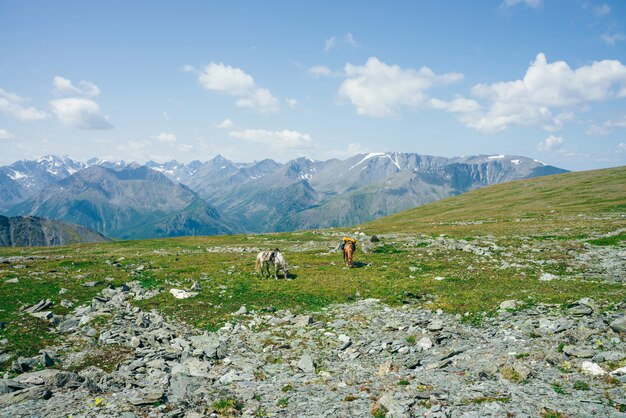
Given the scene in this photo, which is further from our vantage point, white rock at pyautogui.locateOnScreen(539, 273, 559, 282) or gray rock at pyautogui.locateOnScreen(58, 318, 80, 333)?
white rock at pyautogui.locateOnScreen(539, 273, 559, 282)

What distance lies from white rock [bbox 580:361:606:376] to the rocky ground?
60 mm

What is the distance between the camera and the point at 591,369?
12344mm

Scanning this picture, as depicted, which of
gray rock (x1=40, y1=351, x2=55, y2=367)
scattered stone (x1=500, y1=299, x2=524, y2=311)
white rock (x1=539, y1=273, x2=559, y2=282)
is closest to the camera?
gray rock (x1=40, y1=351, x2=55, y2=367)

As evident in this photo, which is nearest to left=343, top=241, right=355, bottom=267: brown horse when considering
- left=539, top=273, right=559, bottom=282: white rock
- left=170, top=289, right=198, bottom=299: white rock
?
left=170, top=289, right=198, bottom=299: white rock

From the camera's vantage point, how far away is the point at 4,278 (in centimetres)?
3412

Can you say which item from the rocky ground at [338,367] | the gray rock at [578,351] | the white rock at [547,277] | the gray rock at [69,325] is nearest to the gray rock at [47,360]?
the rocky ground at [338,367]

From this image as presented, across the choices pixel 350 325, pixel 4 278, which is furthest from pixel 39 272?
pixel 350 325

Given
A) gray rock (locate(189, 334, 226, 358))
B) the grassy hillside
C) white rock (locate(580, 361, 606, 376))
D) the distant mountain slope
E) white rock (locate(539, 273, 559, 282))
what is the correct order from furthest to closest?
the distant mountain slope
white rock (locate(539, 273, 559, 282))
the grassy hillside
gray rock (locate(189, 334, 226, 358))
white rock (locate(580, 361, 606, 376))

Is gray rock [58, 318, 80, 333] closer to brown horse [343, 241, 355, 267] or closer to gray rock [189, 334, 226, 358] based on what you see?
gray rock [189, 334, 226, 358]

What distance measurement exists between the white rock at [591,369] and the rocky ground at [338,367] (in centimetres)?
6

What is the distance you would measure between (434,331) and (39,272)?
1666 inches

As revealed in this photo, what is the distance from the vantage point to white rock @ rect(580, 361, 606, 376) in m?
12.1

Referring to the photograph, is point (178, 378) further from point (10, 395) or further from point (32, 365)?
point (32, 365)

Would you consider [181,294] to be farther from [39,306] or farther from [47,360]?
[47,360]
